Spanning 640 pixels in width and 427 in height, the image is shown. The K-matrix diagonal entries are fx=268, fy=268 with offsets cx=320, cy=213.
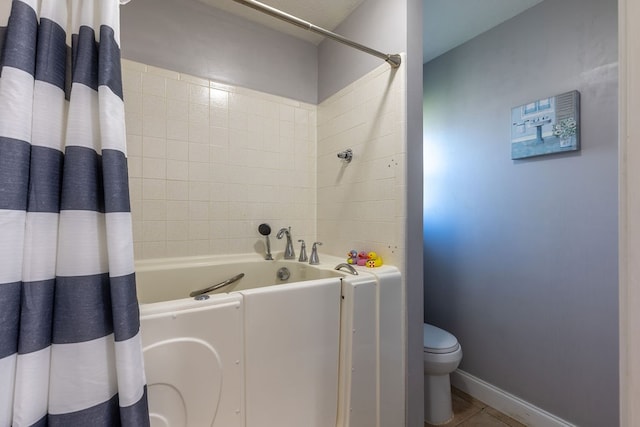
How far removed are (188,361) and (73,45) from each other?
3.10ft

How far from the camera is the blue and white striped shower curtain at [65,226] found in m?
0.56

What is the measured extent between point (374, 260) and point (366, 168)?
0.54 metres

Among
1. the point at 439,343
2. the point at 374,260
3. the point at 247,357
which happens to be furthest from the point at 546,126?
the point at 247,357

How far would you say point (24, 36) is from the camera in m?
0.59

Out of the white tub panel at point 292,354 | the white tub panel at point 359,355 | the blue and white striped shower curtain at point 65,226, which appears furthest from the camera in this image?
the white tub panel at point 359,355

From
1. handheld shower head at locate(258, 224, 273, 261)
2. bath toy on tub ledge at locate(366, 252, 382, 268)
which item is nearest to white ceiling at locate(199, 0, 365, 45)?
handheld shower head at locate(258, 224, 273, 261)

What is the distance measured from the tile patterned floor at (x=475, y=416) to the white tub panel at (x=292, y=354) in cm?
85

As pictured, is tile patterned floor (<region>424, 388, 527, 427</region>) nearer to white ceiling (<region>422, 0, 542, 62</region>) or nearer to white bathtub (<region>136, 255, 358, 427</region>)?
white bathtub (<region>136, 255, 358, 427</region>)

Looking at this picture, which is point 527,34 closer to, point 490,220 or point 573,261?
point 490,220

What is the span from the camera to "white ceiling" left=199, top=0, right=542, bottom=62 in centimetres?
160

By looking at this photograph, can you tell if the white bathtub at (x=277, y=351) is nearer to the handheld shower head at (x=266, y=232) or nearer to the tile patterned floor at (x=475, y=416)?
→ the handheld shower head at (x=266, y=232)

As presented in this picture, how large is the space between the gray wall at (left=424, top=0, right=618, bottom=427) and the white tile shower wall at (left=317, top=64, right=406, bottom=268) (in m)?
0.79

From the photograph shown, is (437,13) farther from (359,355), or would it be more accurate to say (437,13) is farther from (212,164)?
(359,355)

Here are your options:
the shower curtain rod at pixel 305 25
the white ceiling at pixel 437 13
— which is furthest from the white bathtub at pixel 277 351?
the white ceiling at pixel 437 13
